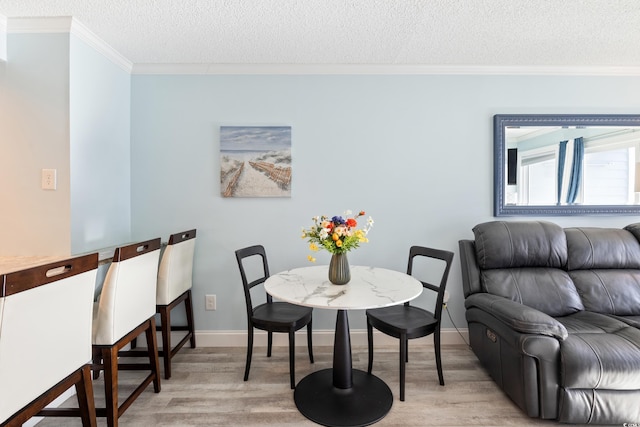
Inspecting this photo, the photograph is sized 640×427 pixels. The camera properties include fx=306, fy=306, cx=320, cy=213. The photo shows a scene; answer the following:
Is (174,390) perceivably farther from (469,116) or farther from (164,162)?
(469,116)

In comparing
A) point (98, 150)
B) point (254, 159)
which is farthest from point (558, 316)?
point (98, 150)

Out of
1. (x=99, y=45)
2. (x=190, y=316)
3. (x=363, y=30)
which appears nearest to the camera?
(x=363, y=30)

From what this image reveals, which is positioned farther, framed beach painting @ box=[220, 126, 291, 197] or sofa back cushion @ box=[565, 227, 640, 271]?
framed beach painting @ box=[220, 126, 291, 197]

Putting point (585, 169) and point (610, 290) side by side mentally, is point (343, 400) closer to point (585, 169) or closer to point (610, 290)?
point (610, 290)

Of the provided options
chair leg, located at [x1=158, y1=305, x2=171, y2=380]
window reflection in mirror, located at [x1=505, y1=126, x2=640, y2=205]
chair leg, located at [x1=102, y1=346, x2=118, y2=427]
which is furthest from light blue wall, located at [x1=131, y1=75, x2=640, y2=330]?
chair leg, located at [x1=102, y1=346, x2=118, y2=427]

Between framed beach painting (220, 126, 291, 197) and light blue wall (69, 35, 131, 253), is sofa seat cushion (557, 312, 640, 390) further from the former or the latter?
light blue wall (69, 35, 131, 253)

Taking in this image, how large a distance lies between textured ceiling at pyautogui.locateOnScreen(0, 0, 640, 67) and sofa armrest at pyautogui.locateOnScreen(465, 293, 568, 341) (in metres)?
1.74

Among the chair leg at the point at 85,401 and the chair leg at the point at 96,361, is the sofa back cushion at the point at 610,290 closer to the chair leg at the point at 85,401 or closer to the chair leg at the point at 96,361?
the chair leg at the point at 85,401

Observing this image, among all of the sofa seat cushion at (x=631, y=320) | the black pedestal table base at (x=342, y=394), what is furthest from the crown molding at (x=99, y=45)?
the sofa seat cushion at (x=631, y=320)

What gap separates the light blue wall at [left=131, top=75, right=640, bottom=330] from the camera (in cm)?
251

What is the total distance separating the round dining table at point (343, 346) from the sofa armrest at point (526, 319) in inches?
19.6

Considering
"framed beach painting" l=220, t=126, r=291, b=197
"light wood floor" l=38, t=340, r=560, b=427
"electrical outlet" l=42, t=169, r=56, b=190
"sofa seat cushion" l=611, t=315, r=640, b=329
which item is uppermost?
"framed beach painting" l=220, t=126, r=291, b=197

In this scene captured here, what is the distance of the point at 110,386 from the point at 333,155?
2032 mm

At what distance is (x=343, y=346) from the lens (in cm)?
185
